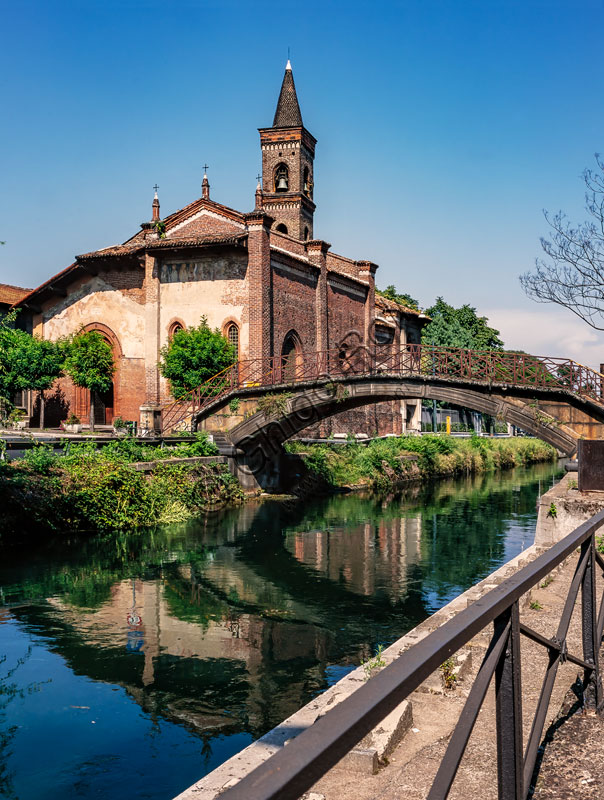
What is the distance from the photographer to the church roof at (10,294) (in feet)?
116

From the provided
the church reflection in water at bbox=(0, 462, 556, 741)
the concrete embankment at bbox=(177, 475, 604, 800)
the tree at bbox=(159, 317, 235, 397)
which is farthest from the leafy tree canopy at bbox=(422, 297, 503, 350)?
the concrete embankment at bbox=(177, 475, 604, 800)

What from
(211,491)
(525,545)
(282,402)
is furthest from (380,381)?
(525,545)

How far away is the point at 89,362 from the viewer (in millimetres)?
29609

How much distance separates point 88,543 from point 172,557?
2.32 metres

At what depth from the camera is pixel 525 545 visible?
16.9 m

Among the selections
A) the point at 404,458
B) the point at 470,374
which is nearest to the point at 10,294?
the point at 404,458

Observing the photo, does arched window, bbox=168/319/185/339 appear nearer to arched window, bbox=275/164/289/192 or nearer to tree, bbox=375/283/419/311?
arched window, bbox=275/164/289/192

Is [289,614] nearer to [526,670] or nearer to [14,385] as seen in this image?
[526,670]

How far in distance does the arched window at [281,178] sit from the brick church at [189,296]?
6562mm

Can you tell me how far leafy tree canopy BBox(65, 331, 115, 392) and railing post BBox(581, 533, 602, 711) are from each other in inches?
1081

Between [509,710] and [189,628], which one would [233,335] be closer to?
[189,628]

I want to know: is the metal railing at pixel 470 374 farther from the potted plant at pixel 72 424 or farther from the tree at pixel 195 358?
the potted plant at pixel 72 424

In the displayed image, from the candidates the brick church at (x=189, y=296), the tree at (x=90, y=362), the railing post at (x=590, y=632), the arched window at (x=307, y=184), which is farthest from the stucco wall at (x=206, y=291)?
the railing post at (x=590, y=632)

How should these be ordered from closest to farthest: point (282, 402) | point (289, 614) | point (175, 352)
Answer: point (289, 614) < point (282, 402) < point (175, 352)
